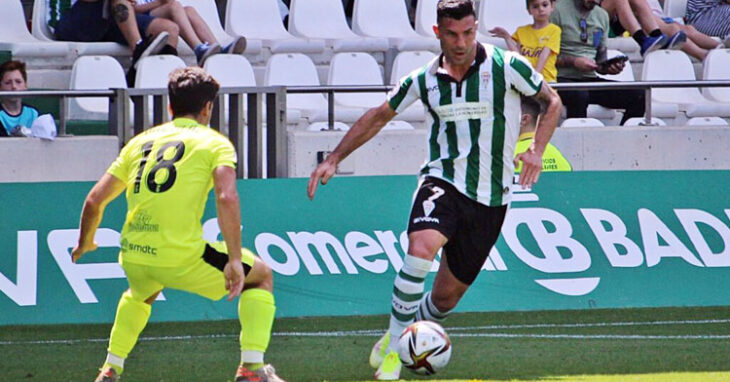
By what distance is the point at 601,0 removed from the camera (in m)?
15.0

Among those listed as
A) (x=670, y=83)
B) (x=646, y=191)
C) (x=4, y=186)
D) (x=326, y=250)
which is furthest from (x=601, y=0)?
(x=4, y=186)

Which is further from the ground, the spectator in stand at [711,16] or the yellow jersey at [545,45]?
the spectator in stand at [711,16]

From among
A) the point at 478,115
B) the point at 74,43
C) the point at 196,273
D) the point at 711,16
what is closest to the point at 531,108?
the point at 478,115

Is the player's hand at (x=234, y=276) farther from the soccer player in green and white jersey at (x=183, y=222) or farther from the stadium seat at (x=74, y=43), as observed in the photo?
the stadium seat at (x=74, y=43)

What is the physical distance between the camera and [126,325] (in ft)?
22.0

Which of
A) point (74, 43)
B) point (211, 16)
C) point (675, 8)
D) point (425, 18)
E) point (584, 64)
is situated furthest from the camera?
point (675, 8)

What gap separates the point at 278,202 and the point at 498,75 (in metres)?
3.41

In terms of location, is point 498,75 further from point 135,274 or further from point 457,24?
point 135,274

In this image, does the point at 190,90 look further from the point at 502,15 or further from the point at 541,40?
the point at 502,15

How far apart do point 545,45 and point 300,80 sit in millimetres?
2430

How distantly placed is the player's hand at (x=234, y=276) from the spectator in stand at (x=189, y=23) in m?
7.03

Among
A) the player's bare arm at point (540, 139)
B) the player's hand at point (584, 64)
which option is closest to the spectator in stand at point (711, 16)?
the player's hand at point (584, 64)

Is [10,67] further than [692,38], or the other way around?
[692,38]

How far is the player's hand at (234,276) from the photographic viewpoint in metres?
6.27
